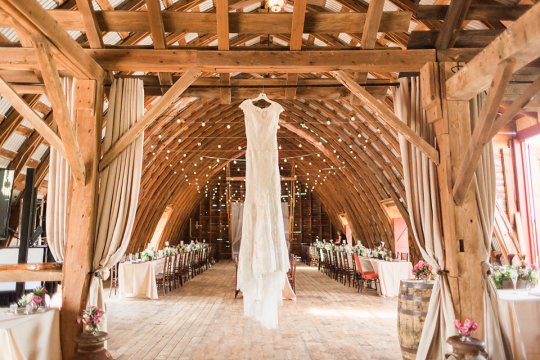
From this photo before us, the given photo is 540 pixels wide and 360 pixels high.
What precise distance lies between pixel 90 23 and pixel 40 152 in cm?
527

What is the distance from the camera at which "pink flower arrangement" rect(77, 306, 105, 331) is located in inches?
149

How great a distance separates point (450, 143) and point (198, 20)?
3.14 meters

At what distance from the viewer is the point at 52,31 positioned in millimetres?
3432

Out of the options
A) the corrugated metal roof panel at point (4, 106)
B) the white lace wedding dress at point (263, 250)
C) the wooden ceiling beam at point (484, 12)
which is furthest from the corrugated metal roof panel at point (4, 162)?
the wooden ceiling beam at point (484, 12)

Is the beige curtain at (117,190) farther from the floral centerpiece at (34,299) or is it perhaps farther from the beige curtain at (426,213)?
the beige curtain at (426,213)

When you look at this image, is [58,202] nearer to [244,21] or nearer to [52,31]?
[52,31]

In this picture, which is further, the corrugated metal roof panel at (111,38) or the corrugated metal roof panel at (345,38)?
the corrugated metal roof panel at (345,38)

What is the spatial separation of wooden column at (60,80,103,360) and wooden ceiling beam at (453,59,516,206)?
386 centimetres

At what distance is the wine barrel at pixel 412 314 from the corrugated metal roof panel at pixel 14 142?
7.31 metres

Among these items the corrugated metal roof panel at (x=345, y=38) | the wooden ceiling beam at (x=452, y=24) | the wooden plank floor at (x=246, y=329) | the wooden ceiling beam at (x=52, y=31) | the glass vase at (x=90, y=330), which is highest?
the corrugated metal roof panel at (x=345, y=38)

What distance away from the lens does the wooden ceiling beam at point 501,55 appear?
2951 millimetres

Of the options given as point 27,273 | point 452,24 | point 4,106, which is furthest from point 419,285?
point 4,106

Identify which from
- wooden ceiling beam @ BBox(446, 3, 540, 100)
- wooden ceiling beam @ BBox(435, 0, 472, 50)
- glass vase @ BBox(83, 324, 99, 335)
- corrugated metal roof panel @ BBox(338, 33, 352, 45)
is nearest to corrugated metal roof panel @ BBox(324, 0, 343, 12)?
corrugated metal roof panel @ BBox(338, 33, 352, 45)

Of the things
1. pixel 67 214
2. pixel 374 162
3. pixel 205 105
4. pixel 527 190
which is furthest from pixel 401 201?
pixel 67 214
